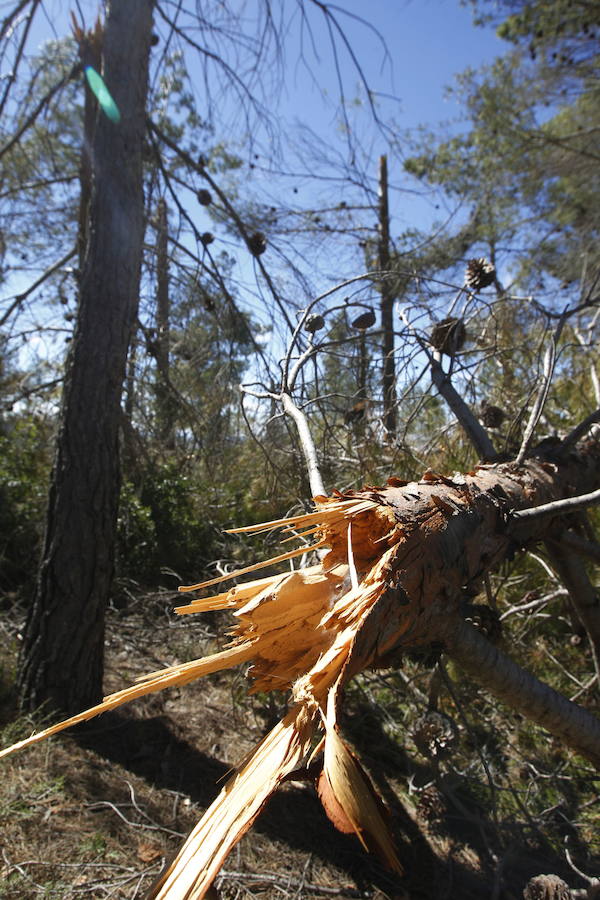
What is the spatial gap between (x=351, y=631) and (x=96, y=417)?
2.39 metres

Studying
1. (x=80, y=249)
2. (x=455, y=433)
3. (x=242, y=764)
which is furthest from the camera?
(x=80, y=249)

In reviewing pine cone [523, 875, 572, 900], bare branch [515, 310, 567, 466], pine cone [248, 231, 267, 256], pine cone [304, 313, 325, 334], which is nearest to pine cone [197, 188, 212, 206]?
pine cone [248, 231, 267, 256]

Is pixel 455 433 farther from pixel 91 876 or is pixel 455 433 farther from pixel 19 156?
pixel 19 156

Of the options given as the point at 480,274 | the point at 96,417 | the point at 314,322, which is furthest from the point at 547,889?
the point at 96,417

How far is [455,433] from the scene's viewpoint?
10.4 feet

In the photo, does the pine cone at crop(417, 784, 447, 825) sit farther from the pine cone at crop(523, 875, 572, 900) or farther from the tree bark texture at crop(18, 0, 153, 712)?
the tree bark texture at crop(18, 0, 153, 712)

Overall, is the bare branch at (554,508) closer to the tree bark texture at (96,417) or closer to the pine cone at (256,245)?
the tree bark texture at (96,417)

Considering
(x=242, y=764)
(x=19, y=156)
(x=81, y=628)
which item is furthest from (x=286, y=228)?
(x=242, y=764)

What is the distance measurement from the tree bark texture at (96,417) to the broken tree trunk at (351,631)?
2099 mm

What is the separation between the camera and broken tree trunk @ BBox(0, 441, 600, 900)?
0.60 metres

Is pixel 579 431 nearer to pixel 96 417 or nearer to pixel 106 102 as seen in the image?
pixel 96 417

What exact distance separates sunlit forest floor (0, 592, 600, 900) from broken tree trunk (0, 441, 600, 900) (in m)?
0.86

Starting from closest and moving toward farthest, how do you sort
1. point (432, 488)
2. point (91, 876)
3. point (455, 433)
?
point (432, 488) < point (91, 876) < point (455, 433)

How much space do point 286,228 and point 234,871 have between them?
19.2ft
